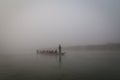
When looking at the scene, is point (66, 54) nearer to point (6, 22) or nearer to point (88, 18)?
point (88, 18)

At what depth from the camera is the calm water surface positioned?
9.24 ft

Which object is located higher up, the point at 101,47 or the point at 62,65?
the point at 101,47

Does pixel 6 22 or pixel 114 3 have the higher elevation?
pixel 114 3

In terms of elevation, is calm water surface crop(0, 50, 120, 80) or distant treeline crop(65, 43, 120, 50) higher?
distant treeline crop(65, 43, 120, 50)

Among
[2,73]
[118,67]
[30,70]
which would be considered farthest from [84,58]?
[2,73]

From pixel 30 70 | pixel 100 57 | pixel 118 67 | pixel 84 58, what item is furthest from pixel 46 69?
pixel 118 67

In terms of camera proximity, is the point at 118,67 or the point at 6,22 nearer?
the point at 118,67

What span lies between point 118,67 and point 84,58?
44 centimetres

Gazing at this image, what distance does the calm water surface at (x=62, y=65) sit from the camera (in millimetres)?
2816

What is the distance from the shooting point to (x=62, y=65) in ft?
9.41

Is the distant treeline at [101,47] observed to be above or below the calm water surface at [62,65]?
above

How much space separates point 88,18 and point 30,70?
103 cm

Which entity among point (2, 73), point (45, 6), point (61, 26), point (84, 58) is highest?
point (45, 6)

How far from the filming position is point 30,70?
2926 mm
